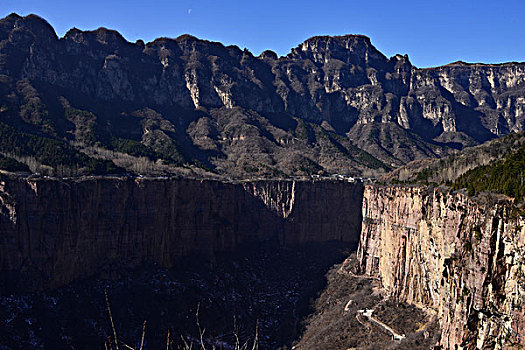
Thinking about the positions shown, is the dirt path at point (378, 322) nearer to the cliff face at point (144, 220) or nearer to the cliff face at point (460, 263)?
the cliff face at point (460, 263)

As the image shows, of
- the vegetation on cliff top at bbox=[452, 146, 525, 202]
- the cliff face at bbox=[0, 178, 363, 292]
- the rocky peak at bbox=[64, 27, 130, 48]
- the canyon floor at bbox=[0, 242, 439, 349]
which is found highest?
the rocky peak at bbox=[64, 27, 130, 48]

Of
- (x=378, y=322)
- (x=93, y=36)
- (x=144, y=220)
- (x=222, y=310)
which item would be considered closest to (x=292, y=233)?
(x=222, y=310)

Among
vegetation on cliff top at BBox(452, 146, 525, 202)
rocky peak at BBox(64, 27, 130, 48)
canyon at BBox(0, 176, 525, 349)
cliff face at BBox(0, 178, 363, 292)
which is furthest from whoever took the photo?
rocky peak at BBox(64, 27, 130, 48)

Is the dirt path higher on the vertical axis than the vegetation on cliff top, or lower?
lower

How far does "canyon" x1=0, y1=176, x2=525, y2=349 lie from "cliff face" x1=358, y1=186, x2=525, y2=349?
0.13 meters

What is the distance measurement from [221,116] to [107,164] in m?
103

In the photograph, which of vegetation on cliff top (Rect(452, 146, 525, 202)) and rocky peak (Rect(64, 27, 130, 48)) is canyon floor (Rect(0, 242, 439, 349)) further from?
rocky peak (Rect(64, 27, 130, 48))

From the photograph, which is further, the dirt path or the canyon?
the dirt path

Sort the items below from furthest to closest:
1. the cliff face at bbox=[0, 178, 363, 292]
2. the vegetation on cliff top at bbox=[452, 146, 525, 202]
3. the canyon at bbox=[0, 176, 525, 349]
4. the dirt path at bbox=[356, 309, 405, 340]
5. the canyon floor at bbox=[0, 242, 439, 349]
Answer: the cliff face at bbox=[0, 178, 363, 292], the dirt path at bbox=[356, 309, 405, 340], the canyon floor at bbox=[0, 242, 439, 349], the vegetation on cliff top at bbox=[452, 146, 525, 202], the canyon at bbox=[0, 176, 525, 349]

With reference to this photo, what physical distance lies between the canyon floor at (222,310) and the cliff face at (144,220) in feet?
9.65

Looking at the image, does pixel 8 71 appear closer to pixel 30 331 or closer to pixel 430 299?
pixel 30 331

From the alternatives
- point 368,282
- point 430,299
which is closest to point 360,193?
point 368,282

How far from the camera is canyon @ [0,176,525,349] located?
46.7 m

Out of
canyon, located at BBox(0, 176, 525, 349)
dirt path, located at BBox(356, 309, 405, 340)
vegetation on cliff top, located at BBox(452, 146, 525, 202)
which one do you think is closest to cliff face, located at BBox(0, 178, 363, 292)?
canyon, located at BBox(0, 176, 525, 349)
